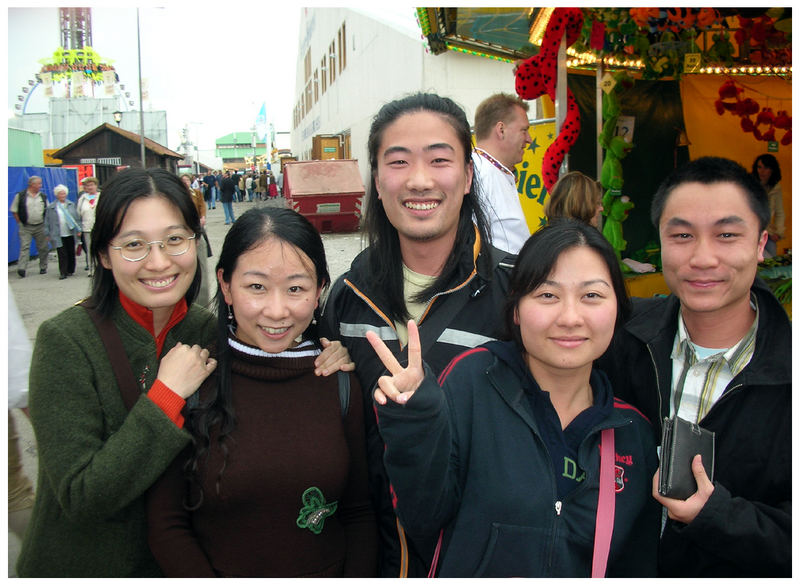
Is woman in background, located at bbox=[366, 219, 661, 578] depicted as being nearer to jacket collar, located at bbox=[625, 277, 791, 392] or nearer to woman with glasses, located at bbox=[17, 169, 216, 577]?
jacket collar, located at bbox=[625, 277, 791, 392]

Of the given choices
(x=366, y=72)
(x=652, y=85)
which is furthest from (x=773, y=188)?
(x=366, y=72)

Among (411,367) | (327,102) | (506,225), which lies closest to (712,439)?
(411,367)

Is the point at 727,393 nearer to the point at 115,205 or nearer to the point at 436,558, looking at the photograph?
the point at 436,558

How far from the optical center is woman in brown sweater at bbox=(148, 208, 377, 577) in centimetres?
161

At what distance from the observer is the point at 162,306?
1818mm

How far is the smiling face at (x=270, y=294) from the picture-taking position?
1769 millimetres

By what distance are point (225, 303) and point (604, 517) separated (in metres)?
1.35

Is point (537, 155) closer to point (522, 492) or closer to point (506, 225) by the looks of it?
point (506, 225)

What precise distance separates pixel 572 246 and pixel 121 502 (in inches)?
58.0

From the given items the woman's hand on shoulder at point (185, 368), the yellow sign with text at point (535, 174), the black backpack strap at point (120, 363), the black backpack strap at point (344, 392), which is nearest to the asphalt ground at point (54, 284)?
the yellow sign with text at point (535, 174)

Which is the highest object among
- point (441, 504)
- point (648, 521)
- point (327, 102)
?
point (327, 102)

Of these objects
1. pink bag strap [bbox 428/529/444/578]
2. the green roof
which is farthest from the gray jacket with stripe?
the green roof

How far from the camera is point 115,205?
179cm

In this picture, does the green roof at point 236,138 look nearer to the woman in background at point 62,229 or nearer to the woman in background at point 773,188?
the woman in background at point 62,229
